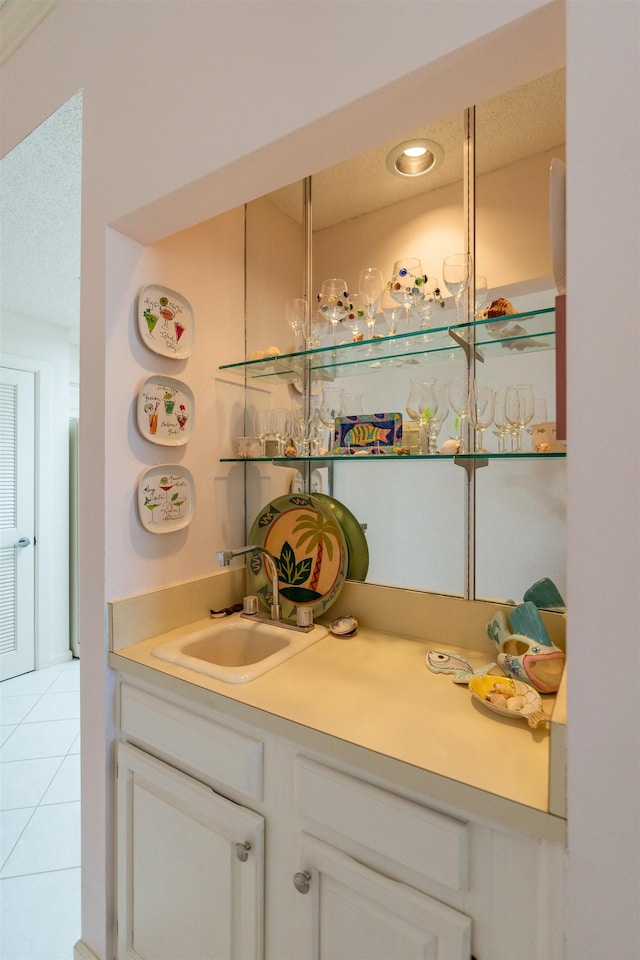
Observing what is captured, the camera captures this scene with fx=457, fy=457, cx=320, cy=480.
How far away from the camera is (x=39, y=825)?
6.04ft

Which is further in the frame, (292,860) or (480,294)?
(480,294)

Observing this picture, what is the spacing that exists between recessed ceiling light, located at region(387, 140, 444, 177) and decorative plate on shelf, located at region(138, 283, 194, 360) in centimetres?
76

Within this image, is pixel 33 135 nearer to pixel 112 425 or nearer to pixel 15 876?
pixel 112 425

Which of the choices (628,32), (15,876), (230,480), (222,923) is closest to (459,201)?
(628,32)

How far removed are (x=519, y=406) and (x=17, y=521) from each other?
3.36 meters

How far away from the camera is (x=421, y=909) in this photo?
0.74 meters

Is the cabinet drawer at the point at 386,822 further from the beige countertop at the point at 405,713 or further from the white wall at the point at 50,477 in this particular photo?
the white wall at the point at 50,477

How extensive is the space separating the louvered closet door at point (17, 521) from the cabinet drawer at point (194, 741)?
2.53 m

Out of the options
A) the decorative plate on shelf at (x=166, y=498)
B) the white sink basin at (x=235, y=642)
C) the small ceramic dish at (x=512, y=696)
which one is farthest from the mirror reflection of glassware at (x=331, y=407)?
the small ceramic dish at (x=512, y=696)

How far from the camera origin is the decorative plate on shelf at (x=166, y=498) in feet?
4.25

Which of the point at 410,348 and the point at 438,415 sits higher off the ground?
the point at 410,348

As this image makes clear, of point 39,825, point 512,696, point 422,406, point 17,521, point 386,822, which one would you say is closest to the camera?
point 386,822

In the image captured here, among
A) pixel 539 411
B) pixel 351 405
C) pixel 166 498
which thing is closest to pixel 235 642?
pixel 166 498

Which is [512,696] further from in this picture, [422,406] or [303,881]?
[422,406]
